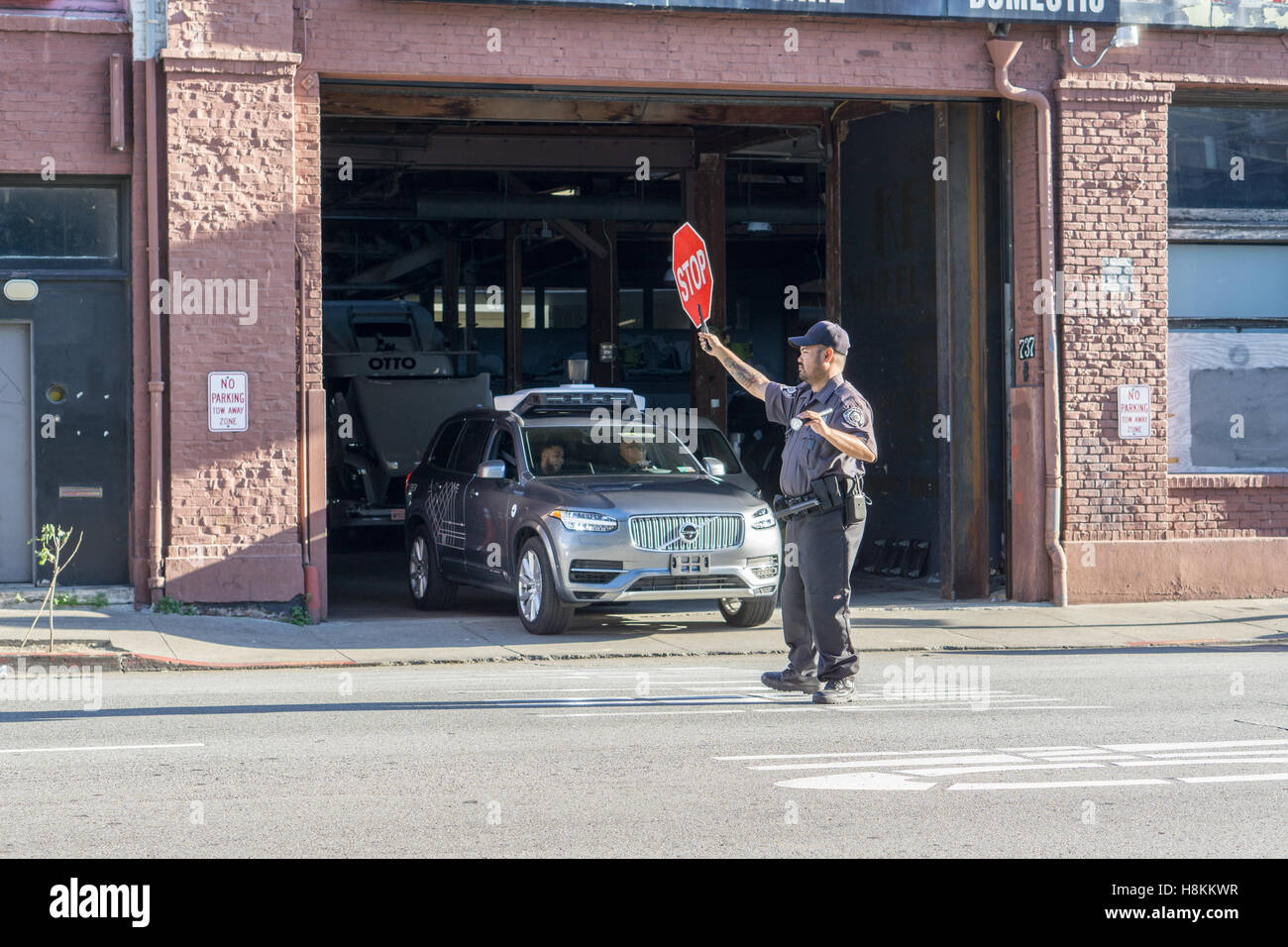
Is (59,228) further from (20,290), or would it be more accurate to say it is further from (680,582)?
(680,582)

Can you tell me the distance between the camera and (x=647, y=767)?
7.48 m

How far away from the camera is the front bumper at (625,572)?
41.5 feet

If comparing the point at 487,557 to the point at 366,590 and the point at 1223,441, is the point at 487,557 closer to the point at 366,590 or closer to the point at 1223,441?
the point at 366,590

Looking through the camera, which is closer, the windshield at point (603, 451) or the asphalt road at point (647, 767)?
the asphalt road at point (647, 767)

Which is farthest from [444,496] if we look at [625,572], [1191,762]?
[1191,762]

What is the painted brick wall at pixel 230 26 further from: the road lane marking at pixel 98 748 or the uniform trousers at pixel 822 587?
the road lane marking at pixel 98 748

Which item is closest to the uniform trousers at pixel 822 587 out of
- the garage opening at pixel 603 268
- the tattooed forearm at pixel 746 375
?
the tattooed forearm at pixel 746 375

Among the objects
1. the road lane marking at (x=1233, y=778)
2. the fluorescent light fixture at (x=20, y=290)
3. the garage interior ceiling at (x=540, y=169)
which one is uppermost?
the garage interior ceiling at (x=540, y=169)

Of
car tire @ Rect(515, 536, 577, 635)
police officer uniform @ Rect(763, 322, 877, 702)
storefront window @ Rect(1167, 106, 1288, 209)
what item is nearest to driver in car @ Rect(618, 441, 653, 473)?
car tire @ Rect(515, 536, 577, 635)

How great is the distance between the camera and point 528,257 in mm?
32406

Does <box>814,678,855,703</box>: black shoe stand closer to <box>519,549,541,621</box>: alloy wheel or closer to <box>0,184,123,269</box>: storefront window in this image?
<box>519,549,541,621</box>: alloy wheel

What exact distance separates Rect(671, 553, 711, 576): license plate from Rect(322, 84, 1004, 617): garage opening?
13.5 ft

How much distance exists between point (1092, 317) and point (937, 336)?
169 centimetres

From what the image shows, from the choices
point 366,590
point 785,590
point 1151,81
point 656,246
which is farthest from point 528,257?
point 785,590
